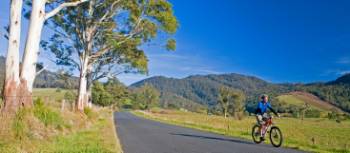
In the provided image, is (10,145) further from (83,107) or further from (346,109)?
(346,109)

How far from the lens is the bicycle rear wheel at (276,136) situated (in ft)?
43.8

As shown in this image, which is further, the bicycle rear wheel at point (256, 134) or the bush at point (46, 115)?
→ the bicycle rear wheel at point (256, 134)

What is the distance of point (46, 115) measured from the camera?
1327cm

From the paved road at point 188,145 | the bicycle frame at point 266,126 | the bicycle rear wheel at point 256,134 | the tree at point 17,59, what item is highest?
the tree at point 17,59

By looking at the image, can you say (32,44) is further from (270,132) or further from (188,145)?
(270,132)

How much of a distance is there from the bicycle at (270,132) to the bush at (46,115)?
7880mm

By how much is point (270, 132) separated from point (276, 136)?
330 millimetres

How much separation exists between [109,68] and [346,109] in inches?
7146

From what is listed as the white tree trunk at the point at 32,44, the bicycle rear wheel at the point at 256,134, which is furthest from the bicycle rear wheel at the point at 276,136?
the white tree trunk at the point at 32,44

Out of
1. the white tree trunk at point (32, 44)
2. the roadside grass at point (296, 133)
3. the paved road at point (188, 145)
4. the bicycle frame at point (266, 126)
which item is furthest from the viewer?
the roadside grass at point (296, 133)

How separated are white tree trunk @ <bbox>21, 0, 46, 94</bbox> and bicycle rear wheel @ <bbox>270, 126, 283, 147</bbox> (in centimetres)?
890

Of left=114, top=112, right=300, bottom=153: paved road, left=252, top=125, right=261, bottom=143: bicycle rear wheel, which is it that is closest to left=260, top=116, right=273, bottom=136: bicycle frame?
left=252, top=125, right=261, bottom=143: bicycle rear wheel

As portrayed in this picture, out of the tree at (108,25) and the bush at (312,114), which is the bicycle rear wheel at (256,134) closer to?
the tree at (108,25)

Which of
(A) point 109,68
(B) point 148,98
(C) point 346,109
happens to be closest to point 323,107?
(C) point 346,109
